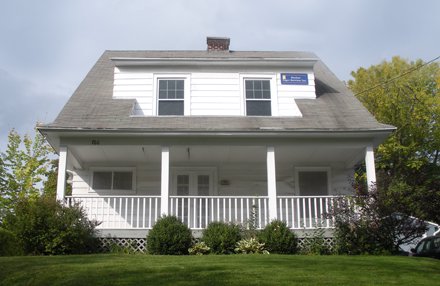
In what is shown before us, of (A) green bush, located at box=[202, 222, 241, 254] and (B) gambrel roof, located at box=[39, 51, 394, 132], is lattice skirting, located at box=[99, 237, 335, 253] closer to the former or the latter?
(A) green bush, located at box=[202, 222, 241, 254]

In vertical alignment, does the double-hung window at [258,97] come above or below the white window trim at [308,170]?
above

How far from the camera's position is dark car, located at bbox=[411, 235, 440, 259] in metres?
14.1

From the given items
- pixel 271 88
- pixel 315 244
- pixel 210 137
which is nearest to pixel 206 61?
pixel 271 88

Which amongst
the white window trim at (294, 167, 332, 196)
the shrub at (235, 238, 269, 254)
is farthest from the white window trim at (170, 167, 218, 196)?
the shrub at (235, 238, 269, 254)

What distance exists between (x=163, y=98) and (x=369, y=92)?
17.1 metres

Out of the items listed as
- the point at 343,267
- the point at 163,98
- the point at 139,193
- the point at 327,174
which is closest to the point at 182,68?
the point at 163,98

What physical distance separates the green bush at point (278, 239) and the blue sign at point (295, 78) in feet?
18.0

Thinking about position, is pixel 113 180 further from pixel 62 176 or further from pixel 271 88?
pixel 271 88

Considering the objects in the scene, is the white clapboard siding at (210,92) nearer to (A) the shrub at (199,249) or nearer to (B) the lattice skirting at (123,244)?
(B) the lattice skirting at (123,244)

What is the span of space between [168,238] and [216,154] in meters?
4.01

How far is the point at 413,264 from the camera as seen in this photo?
33.0 feet

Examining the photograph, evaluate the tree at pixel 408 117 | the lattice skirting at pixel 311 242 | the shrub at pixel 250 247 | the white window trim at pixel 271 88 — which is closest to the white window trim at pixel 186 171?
the white window trim at pixel 271 88

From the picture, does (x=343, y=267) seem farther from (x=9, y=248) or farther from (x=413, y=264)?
(x=9, y=248)

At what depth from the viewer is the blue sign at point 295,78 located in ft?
53.6
